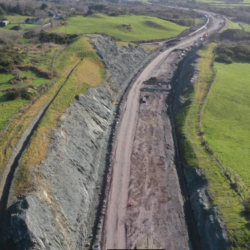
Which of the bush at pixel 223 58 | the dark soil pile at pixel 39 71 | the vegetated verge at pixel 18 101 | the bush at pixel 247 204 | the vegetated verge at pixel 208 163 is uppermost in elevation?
the dark soil pile at pixel 39 71

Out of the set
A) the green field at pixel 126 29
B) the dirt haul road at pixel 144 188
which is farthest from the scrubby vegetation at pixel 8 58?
the green field at pixel 126 29

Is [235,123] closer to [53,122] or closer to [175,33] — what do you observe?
[53,122]

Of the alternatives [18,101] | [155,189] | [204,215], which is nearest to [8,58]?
[18,101]

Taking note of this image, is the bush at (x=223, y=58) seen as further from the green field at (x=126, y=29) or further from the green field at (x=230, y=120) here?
the green field at (x=126, y=29)

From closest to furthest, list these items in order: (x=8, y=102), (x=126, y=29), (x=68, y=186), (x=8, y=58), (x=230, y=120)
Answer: (x=68, y=186) < (x=8, y=102) < (x=230, y=120) < (x=8, y=58) < (x=126, y=29)

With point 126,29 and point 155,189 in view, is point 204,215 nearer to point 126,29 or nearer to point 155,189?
point 155,189

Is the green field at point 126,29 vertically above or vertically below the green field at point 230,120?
above
